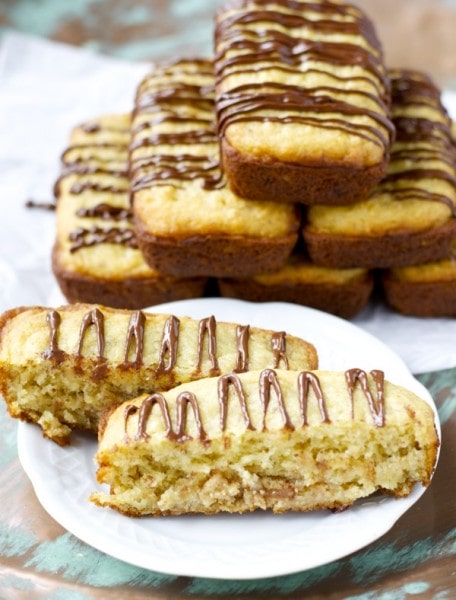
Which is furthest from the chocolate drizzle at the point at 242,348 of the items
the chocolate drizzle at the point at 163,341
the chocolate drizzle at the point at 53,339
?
the chocolate drizzle at the point at 53,339

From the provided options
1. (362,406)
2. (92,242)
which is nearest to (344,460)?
(362,406)

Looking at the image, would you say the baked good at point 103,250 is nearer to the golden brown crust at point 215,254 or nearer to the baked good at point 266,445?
the golden brown crust at point 215,254

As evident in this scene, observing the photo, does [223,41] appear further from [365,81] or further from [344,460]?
[344,460]

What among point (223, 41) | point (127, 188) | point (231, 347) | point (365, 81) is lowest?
point (231, 347)

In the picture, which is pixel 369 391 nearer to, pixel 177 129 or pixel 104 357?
pixel 104 357

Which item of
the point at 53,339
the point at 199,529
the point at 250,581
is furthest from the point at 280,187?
the point at 250,581

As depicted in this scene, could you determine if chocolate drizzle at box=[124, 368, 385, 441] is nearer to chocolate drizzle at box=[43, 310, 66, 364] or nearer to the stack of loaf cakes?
chocolate drizzle at box=[43, 310, 66, 364]

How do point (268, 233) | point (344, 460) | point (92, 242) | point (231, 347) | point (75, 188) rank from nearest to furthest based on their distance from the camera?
point (344, 460)
point (231, 347)
point (268, 233)
point (92, 242)
point (75, 188)
